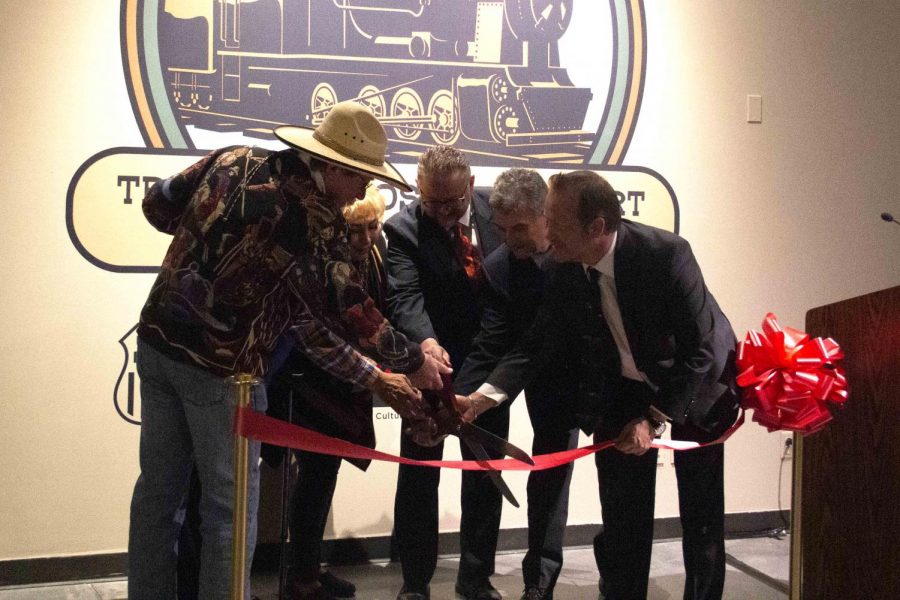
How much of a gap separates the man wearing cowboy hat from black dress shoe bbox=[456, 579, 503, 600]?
1.08 m

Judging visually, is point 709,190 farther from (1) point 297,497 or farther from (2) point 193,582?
(2) point 193,582

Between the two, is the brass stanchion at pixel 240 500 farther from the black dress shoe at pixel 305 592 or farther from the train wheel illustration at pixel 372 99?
the train wheel illustration at pixel 372 99

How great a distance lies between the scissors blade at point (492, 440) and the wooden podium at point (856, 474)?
831mm

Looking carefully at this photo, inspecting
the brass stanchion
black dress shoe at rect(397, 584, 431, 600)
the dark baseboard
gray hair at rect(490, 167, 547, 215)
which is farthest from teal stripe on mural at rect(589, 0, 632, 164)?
the brass stanchion

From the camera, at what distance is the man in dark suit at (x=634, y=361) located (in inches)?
118

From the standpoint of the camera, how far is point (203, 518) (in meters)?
2.76

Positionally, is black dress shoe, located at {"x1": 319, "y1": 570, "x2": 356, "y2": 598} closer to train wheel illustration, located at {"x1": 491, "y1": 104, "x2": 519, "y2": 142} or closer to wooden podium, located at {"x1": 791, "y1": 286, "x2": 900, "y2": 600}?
wooden podium, located at {"x1": 791, "y1": 286, "x2": 900, "y2": 600}

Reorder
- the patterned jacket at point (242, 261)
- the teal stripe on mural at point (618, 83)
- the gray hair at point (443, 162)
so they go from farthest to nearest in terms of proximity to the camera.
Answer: the teal stripe on mural at point (618, 83) → the gray hair at point (443, 162) → the patterned jacket at point (242, 261)

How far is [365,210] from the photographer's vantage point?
3.33 m

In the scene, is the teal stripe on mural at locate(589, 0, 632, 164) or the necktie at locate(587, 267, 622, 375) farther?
the teal stripe on mural at locate(589, 0, 632, 164)

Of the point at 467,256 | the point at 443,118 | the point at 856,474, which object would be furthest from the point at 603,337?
the point at 443,118

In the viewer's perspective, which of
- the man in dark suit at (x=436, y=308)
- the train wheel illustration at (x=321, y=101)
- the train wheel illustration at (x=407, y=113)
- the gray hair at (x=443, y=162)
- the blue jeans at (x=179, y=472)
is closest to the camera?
the blue jeans at (x=179, y=472)

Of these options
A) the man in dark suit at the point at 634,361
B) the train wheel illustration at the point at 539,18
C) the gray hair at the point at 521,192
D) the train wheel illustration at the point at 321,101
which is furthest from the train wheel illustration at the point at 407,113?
the man in dark suit at the point at 634,361

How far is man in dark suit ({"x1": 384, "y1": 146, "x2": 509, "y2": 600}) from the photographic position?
341 cm
